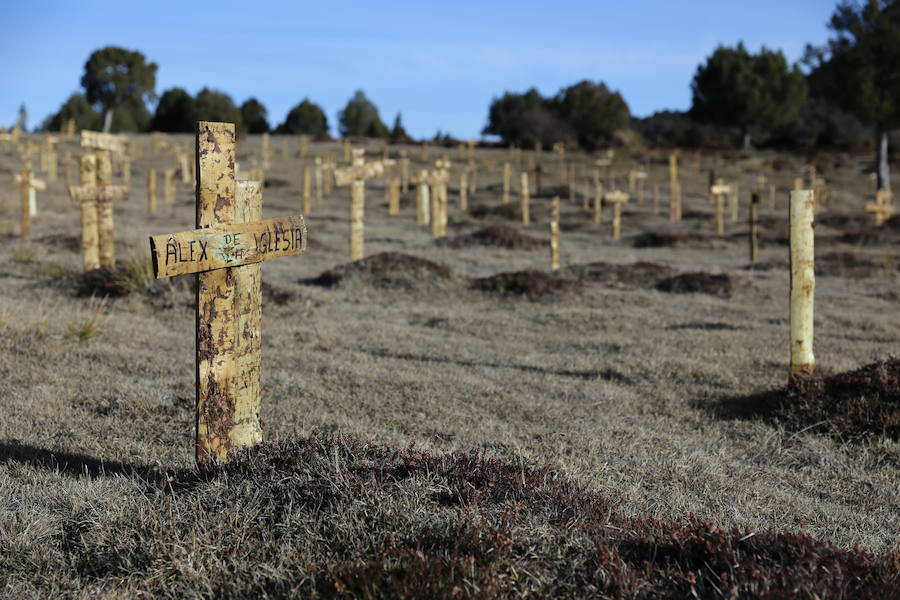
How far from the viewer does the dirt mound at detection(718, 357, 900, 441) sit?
6109 mm

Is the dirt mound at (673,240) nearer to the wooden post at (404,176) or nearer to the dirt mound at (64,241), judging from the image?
the dirt mound at (64,241)

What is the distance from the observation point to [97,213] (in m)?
12.2

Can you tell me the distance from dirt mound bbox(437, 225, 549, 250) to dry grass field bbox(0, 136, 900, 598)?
5.91 m

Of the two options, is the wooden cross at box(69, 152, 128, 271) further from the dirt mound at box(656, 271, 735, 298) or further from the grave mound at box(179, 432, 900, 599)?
the grave mound at box(179, 432, 900, 599)

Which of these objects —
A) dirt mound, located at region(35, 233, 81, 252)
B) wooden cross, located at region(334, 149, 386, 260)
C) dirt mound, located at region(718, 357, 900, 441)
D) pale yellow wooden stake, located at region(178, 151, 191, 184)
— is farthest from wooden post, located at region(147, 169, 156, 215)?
dirt mound, located at region(718, 357, 900, 441)

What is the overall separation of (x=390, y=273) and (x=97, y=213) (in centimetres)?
436

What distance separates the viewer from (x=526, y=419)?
613 centimetres

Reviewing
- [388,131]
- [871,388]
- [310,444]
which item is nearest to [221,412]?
[310,444]

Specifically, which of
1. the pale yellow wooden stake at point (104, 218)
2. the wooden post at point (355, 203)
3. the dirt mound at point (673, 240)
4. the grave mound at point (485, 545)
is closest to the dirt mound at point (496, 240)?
the dirt mound at point (673, 240)

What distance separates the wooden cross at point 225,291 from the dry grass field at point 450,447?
9.2 inches

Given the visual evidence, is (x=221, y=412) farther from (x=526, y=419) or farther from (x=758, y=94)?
(x=758, y=94)

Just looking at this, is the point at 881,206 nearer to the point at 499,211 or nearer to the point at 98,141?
the point at 499,211

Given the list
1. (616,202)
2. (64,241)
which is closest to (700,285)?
(616,202)

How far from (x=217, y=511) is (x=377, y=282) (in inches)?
380
